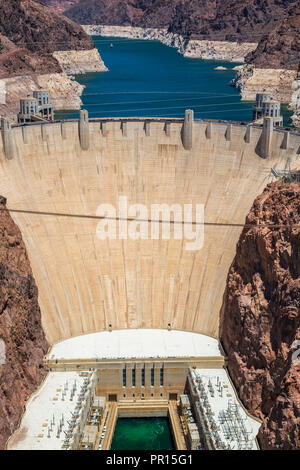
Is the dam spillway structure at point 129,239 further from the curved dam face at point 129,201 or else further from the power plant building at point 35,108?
the power plant building at point 35,108

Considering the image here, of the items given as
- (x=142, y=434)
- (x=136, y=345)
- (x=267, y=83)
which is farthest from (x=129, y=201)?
(x=267, y=83)

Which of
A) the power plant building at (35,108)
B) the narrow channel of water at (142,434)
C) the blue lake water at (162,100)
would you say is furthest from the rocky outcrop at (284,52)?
the narrow channel of water at (142,434)

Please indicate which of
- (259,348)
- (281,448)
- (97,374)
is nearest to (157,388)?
(97,374)

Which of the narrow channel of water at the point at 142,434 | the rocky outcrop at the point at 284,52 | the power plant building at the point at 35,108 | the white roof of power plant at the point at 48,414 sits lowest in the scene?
the narrow channel of water at the point at 142,434

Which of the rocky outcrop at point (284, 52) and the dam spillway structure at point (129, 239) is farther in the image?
the rocky outcrop at point (284, 52)
